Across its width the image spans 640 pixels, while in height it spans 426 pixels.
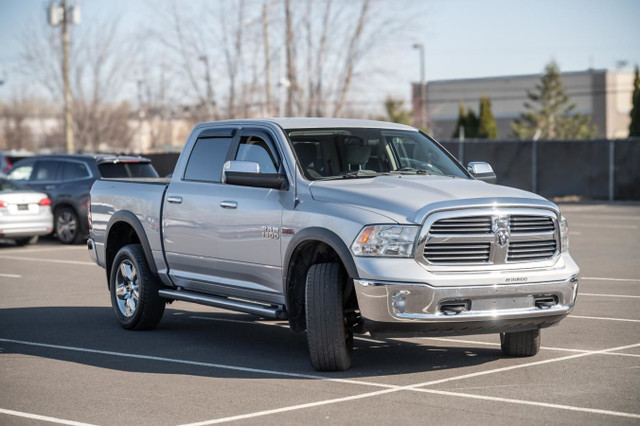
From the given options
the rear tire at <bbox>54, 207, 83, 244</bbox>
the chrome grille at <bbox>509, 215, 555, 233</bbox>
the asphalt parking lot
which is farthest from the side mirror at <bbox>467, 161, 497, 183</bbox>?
the rear tire at <bbox>54, 207, 83, 244</bbox>

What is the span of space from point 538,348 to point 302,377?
210 cm

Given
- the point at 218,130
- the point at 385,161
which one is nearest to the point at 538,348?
the point at 385,161

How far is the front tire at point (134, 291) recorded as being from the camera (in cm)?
1024

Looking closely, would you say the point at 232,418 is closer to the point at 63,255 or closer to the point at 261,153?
the point at 261,153

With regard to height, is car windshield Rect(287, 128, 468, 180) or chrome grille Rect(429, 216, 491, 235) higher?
car windshield Rect(287, 128, 468, 180)

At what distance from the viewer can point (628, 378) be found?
7.59 metres

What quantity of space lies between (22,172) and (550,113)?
83.6 meters

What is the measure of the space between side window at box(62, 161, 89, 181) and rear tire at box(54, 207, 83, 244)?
69 centimetres

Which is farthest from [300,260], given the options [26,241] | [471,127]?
[471,127]

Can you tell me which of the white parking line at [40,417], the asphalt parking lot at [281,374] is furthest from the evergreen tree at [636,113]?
the white parking line at [40,417]

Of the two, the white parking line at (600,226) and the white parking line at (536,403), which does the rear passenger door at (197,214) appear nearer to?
the white parking line at (536,403)

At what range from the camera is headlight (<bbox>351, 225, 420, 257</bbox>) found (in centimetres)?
748

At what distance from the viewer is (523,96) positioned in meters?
106

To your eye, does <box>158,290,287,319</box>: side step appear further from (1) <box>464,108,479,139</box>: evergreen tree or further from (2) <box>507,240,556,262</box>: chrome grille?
(1) <box>464,108,479,139</box>: evergreen tree
